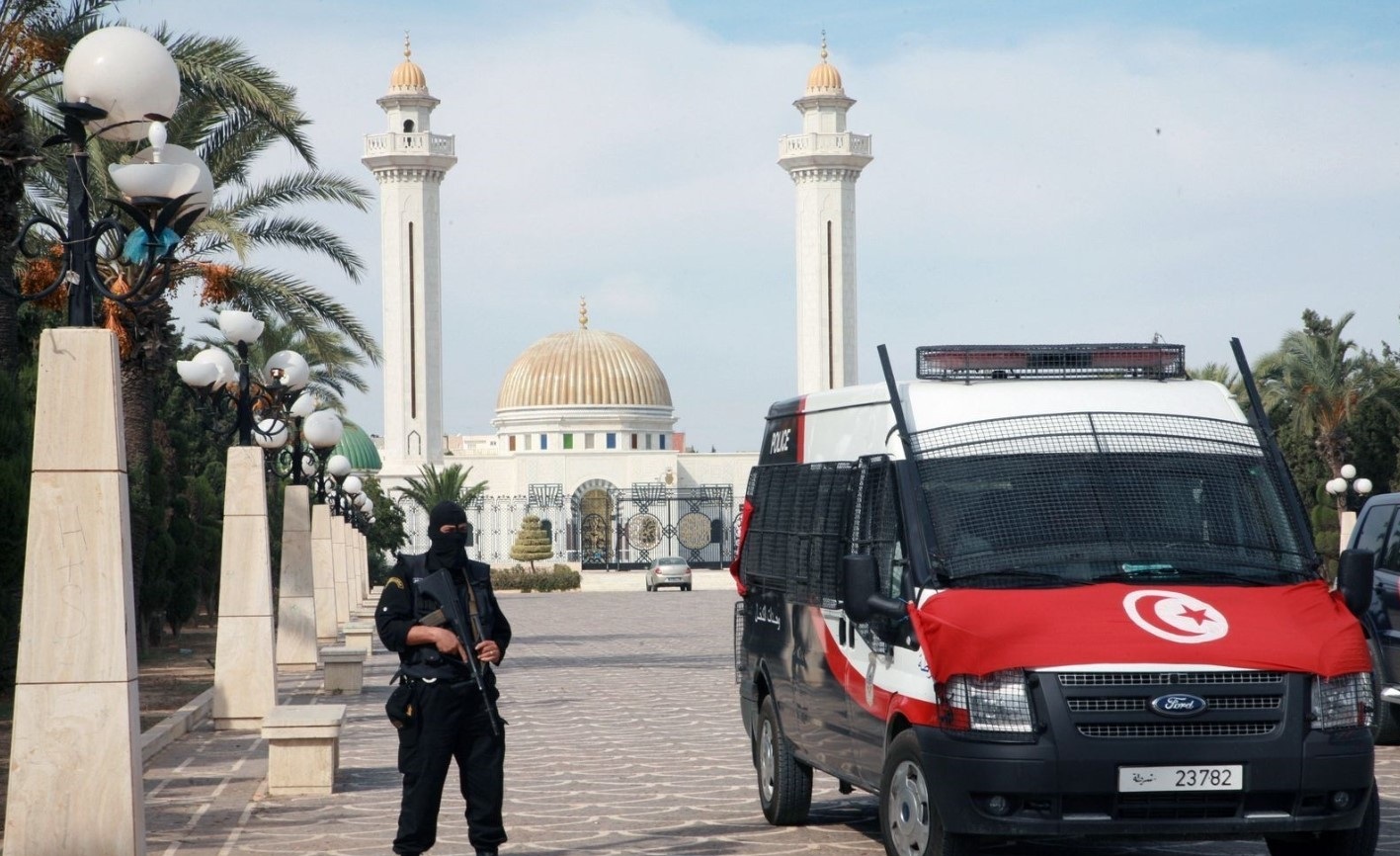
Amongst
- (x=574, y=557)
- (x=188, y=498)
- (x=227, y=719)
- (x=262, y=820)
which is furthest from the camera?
(x=574, y=557)

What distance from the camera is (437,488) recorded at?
246 ft

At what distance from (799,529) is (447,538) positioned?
2215 millimetres

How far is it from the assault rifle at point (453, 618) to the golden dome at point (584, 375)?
94.5 metres

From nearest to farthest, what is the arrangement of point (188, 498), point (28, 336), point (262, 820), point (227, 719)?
point (262, 820) → point (227, 719) → point (28, 336) → point (188, 498)

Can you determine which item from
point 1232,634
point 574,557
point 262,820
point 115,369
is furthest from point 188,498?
point 574,557

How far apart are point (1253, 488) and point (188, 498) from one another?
2477 cm

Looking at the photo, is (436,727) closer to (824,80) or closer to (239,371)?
(239,371)

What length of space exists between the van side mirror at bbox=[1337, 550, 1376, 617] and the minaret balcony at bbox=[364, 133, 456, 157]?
71.9m

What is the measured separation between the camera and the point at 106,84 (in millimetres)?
7531

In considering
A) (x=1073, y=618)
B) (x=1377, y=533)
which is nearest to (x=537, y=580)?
(x=1377, y=533)

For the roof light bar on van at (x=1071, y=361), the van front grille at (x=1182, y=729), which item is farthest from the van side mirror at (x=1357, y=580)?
the roof light bar on van at (x=1071, y=361)

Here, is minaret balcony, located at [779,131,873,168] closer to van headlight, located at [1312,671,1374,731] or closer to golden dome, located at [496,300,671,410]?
golden dome, located at [496,300,671,410]

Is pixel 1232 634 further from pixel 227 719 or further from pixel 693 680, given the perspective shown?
pixel 693 680

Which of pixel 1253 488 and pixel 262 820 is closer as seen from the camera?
→ pixel 1253 488
